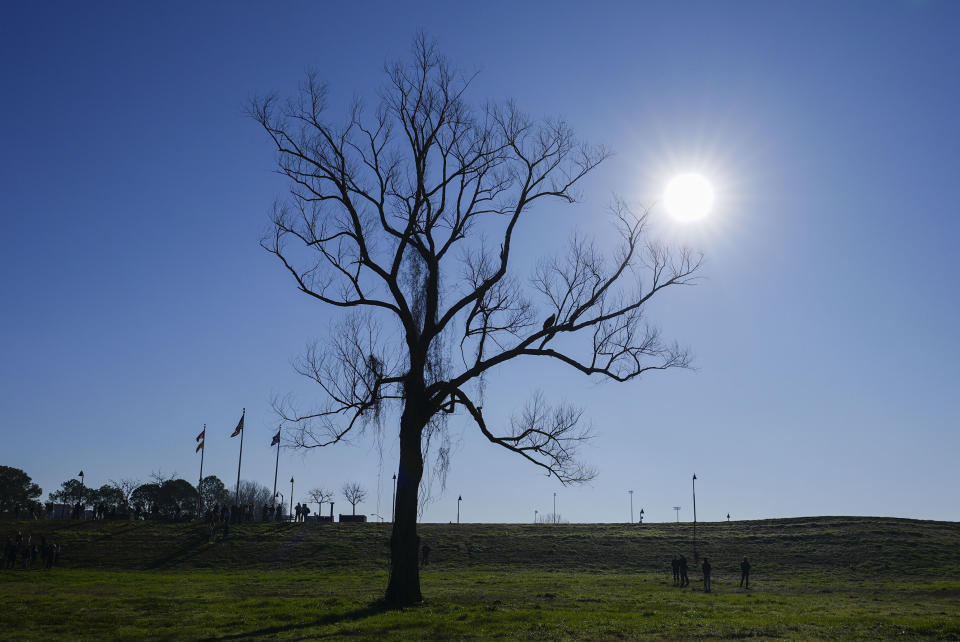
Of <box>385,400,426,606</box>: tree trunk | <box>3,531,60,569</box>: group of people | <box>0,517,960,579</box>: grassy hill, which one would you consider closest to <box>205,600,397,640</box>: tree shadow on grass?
<box>385,400,426,606</box>: tree trunk

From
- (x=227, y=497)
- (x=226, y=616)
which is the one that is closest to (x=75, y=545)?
(x=226, y=616)

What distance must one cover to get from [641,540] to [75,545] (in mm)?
42987

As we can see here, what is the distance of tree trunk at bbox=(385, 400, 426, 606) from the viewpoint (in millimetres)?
20734

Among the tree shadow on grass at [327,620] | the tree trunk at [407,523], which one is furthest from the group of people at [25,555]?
the tree trunk at [407,523]

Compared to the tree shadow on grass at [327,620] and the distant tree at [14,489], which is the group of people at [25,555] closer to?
the tree shadow on grass at [327,620]

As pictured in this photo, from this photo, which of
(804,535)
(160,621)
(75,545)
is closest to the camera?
(160,621)

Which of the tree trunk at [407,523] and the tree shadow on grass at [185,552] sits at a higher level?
the tree trunk at [407,523]

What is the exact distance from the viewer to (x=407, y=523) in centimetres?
2112

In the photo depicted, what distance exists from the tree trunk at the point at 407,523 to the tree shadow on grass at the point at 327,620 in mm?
643

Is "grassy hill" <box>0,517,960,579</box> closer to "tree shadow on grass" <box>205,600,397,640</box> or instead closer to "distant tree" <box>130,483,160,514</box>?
"tree shadow on grass" <box>205,600,397,640</box>

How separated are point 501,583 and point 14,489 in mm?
101918

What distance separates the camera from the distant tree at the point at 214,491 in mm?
128875

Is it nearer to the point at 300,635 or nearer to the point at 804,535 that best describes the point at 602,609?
the point at 300,635

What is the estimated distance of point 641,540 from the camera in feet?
207
